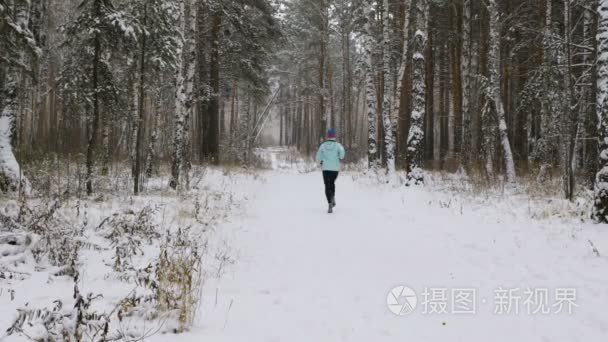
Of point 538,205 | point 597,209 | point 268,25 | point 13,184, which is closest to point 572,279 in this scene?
point 597,209

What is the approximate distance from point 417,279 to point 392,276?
288 millimetres

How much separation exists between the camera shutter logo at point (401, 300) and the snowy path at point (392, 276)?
72 millimetres

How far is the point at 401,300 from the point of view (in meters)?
4.14

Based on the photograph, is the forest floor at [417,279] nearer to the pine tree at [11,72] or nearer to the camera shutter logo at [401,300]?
the camera shutter logo at [401,300]

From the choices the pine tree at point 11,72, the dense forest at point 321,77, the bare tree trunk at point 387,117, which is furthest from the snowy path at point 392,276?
the bare tree trunk at point 387,117

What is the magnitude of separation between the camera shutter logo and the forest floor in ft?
0.13

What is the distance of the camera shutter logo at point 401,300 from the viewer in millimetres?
3937

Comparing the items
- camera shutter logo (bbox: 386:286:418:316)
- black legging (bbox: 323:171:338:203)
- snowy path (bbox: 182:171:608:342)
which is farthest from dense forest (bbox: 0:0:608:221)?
camera shutter logo (bbox: 386:286:418:316)

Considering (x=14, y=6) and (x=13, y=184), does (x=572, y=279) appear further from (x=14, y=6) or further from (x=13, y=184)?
(x=14, y=6)

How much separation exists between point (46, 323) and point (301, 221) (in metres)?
6.15

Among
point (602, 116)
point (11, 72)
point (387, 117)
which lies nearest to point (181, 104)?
point (11, 72)

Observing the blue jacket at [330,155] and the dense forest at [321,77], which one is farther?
the blue jacket at [330,155]

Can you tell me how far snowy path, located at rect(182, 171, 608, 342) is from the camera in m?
3.47

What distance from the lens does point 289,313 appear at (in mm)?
3785
